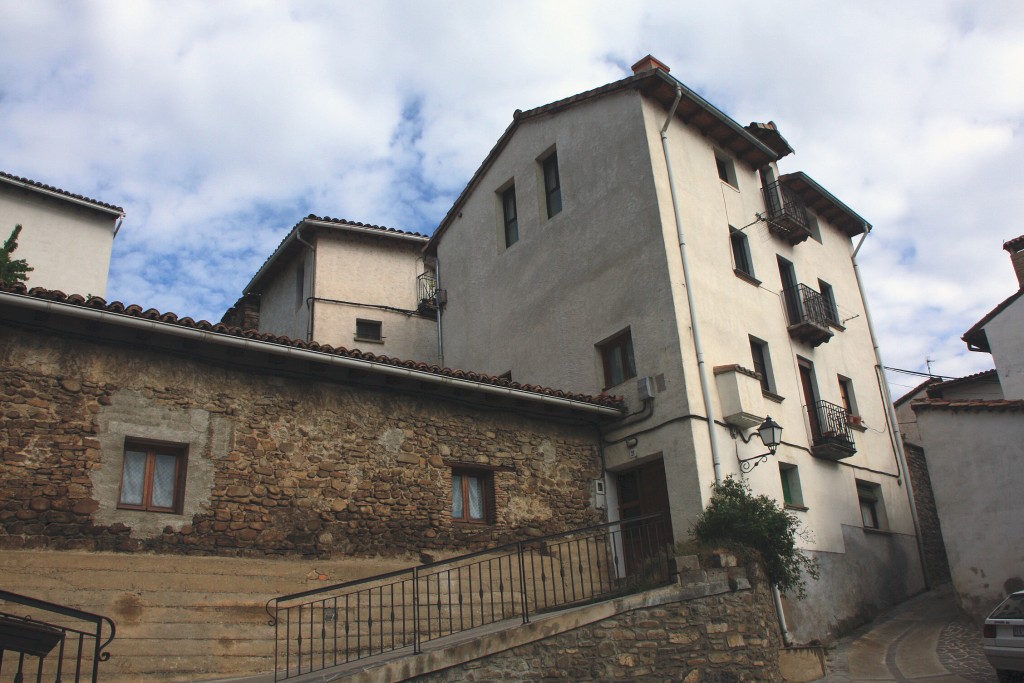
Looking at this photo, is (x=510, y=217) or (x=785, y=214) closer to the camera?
(x=785, y=214)

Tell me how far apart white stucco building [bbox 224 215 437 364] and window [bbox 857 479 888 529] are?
10663 millimetres

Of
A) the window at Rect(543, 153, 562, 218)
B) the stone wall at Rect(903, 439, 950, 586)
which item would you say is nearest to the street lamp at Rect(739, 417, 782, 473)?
the stone wall at Rect(903, 439, 950, 586)

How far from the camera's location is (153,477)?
378 inches

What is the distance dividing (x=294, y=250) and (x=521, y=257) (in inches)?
320

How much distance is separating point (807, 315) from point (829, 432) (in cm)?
238

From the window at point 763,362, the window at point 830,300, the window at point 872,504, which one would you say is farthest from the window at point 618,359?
the window at point 830,300

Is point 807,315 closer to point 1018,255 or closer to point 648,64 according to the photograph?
point 648,64

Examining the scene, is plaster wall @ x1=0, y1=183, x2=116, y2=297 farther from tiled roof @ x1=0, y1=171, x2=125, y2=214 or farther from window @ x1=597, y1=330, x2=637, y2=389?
window @ x1=597, y1=330, x2=637, y2=389

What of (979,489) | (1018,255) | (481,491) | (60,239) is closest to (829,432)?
(979,489)

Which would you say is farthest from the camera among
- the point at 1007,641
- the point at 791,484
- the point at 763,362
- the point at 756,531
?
the point at 763,362

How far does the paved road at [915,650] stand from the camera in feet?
34.8

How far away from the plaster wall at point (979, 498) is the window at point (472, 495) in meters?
7.40

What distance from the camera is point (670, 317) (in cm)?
1345

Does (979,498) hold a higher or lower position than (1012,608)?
higher
